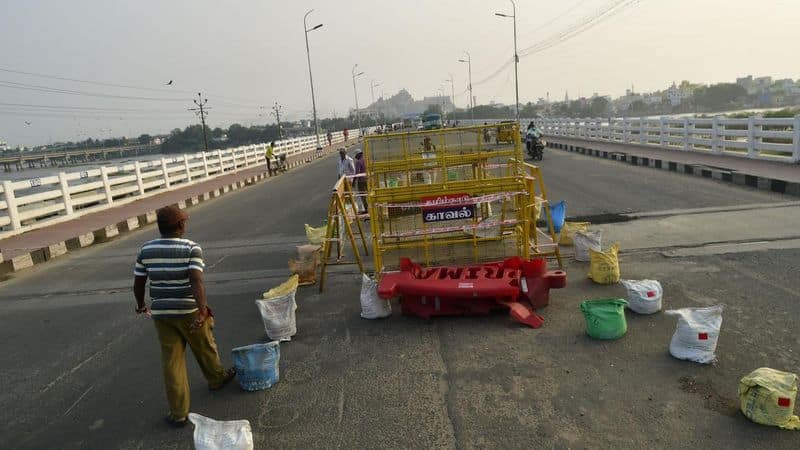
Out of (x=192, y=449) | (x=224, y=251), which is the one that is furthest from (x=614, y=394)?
(x=224, y=251)

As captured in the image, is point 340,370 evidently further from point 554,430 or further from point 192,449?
point 554,430

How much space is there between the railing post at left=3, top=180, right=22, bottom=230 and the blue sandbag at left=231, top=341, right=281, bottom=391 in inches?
438

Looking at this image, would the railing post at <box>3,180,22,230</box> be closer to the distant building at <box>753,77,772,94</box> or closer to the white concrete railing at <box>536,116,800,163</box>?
the white concrete railing at <box>536,116,800,163</box>

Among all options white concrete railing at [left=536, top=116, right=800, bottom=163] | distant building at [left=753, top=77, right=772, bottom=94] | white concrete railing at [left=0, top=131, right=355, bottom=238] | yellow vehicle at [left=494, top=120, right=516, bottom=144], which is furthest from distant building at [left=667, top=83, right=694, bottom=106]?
yellow vehicle at [left=494, top=120, right=516, bottom=144]

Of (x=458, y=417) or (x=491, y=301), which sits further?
(x=491, y=301)

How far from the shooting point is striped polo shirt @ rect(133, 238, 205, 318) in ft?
12.3

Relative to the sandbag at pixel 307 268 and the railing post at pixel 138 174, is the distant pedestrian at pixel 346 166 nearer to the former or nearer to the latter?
the sandbag at pixel 307 268

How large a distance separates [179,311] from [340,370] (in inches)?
56.4

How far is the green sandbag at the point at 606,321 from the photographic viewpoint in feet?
15.2

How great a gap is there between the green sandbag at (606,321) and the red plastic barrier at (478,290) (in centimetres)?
59

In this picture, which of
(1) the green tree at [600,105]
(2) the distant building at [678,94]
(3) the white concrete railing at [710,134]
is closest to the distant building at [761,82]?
(2) the distant building at [678,94]

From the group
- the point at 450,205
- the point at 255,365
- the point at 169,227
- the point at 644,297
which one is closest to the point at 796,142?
the point at 644,297

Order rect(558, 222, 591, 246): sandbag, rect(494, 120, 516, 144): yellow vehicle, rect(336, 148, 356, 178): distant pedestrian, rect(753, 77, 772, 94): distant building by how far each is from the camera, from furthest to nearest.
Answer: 1. rect(753, 77, 772, 94): distant building
2. rect(336, 148, 356, 178): distant pedestrian
3. rect(558, 222, 591, 246): sandbag
4. rect(494, 120, 516, 144): yellow vehicle

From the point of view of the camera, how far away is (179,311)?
3805 millimetres
